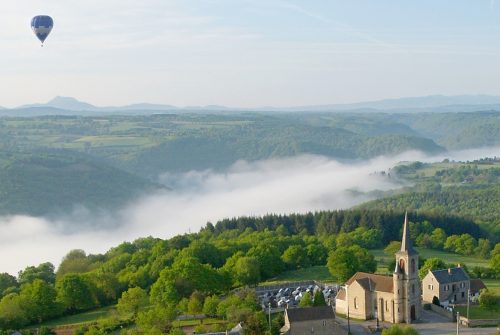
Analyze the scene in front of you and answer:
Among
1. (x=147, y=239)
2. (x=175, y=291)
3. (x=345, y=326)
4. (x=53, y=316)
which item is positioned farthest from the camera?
(x=147, y=239)

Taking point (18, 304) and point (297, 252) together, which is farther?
point (297, 252)

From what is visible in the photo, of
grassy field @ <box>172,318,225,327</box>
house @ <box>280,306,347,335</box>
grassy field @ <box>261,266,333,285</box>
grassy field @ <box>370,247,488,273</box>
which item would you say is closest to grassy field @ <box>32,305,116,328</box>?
grassy field @ <box>172,318,225,327</box>

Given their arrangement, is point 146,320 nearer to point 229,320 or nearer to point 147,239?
point 229,320

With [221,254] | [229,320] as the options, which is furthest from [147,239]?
[229,320]

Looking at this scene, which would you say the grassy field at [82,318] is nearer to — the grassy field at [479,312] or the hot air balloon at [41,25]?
the grassy field at [479,312]

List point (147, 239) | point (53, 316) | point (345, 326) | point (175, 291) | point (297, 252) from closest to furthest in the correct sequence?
point (345, 326) < point (175, 291) < point (53, 316) < point (297, 252) < point (147, 239)
